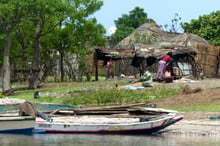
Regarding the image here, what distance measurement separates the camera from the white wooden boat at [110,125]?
16234 mm

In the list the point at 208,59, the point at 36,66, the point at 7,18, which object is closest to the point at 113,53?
the point at 36,66

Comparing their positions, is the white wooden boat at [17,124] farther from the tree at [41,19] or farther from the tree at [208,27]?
the tree at [208,27]

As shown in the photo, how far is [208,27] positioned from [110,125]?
32.8 m

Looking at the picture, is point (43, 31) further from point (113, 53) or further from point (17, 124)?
point (17, 124)

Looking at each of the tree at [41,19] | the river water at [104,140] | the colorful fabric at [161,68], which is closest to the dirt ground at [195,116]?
the river water at [104,140]

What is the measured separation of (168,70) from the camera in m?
30.8

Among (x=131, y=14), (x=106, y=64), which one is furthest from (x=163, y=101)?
(x=131, y=14)

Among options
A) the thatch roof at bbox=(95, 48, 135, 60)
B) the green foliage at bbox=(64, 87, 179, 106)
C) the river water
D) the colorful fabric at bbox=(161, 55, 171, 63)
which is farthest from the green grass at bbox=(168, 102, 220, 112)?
the thatch roof at bbox=(95, 48, 135, 60)

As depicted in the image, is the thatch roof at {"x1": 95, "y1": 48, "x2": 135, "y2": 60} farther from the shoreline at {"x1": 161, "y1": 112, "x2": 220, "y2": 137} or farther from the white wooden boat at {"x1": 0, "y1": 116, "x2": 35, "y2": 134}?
the white wooden boat at {"x1": 0, "y1": 116, "x2": 35, "y2": 134}

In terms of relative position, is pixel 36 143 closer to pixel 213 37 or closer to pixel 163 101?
pixel 163 101

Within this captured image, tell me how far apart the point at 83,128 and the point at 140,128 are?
1.59 metres

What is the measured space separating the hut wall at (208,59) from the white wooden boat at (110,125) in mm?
19820

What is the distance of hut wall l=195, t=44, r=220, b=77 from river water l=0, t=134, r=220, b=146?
802 inches

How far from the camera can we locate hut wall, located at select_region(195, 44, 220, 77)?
3629 centimetres
